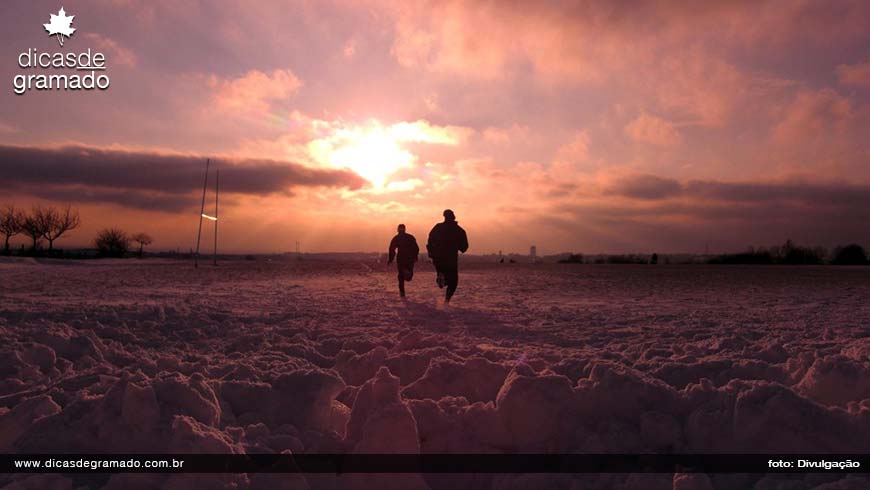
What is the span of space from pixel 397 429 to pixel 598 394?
1.24m

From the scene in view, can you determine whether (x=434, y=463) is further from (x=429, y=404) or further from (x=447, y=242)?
A: (x=447, y=242)

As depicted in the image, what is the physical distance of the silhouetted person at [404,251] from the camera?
12891 millimetres

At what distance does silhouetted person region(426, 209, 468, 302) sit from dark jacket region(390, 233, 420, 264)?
1097mm

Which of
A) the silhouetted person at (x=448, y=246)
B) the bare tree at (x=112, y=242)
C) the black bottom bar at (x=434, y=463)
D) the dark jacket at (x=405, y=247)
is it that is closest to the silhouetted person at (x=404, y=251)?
the dark jacket at (x=405, y=247)

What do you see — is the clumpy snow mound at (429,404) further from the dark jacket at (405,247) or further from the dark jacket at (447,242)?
the dark jacket at (405,247)

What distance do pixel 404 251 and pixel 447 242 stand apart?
64.5 inches

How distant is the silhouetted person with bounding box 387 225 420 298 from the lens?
42.3ft

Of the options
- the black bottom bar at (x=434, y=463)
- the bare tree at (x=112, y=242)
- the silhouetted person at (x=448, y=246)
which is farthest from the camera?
the bare tree at (x=112, y=242)

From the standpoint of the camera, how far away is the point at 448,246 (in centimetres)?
1179

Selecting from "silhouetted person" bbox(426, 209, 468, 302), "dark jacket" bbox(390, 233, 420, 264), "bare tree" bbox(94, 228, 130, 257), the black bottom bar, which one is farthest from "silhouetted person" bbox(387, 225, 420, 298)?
"bare tree" bbox(94, 228, 130, 257)

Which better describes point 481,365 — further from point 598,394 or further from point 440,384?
point 598,394

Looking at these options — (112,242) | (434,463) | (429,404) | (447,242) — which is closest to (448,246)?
(447,242)

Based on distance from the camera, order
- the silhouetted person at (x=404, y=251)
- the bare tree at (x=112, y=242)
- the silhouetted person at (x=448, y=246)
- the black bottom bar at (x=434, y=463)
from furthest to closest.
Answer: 1. the bare tree at (x=112, y=242)
2. the silhouetted person at (x=404, y=251)
3. the silhouetted person at (x=448, y=246)
4. the black bottom bar at (x=434, y=463)

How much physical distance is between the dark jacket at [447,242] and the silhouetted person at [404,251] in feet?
3.66
